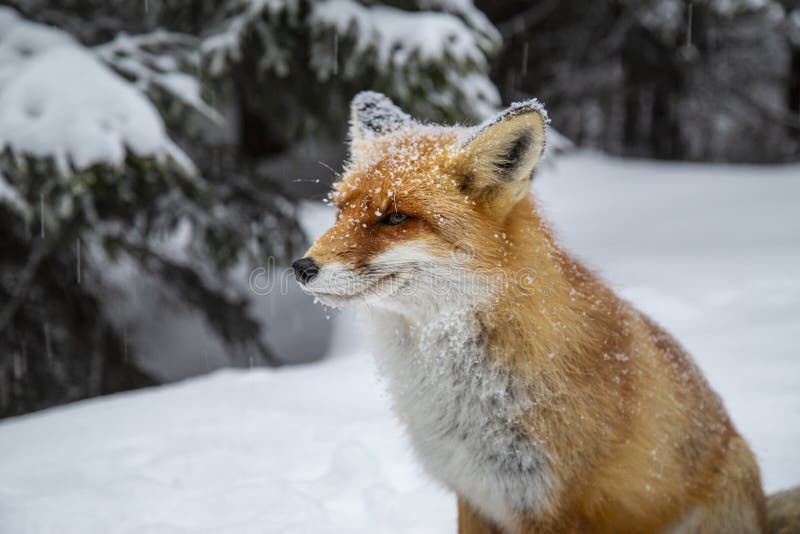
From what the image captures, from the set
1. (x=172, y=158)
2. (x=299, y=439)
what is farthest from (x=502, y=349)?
(x=172, y=158)

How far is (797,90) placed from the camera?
15.1 m

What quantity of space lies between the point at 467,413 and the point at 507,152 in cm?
85

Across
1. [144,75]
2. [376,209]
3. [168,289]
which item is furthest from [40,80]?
[376,209]

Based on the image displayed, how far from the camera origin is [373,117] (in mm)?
2529

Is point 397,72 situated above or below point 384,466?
above

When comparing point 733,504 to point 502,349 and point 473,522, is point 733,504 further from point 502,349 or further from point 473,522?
point 502,349

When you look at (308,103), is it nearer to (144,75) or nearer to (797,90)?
(144,75)

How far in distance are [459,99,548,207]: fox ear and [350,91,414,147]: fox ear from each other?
52 cm

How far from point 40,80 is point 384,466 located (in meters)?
3.19

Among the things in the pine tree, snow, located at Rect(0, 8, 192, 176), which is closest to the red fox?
snow, located at Rect(0, 8, 192, 176)

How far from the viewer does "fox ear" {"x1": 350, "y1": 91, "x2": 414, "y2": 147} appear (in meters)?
2.49

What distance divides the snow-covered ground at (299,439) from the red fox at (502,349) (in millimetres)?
401

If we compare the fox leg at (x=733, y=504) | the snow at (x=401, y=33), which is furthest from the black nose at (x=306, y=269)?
the snow at (x=401, y=33)

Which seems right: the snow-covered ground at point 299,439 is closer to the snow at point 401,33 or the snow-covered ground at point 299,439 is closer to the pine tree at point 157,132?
the pine tree at point 157,132
